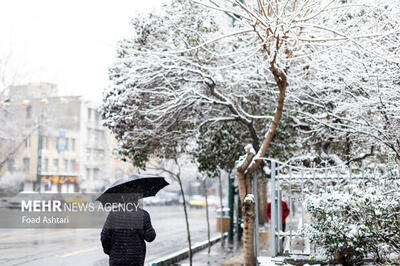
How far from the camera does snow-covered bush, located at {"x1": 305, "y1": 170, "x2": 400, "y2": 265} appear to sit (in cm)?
690

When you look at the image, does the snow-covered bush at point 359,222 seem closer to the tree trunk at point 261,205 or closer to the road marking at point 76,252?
the road marking at point 76,252

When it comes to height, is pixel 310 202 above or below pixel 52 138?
below

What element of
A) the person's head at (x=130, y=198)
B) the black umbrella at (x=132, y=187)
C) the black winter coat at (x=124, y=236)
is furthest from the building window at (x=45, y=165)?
the black winter coat at (x=124, y=236)

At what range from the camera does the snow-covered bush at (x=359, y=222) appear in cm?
690

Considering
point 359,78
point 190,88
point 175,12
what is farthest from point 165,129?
point 359,78

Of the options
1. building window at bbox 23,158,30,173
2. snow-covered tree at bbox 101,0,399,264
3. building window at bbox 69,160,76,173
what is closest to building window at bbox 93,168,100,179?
building window at bbox 69,160,76,173

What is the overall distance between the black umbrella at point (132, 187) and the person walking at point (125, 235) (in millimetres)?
391

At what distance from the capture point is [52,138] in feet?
179

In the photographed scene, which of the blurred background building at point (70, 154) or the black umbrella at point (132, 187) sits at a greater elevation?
the blurred background building at point (70, 154)

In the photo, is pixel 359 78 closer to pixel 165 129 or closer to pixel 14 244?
pixel 165 129

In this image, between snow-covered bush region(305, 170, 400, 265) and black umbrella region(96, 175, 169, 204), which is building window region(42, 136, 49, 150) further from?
snow-covered bush region(305, 170, 400, 265)

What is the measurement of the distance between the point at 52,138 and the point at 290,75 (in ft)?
157

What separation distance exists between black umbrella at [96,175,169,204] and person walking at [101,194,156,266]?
391mm

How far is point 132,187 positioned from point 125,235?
36.0 inches
